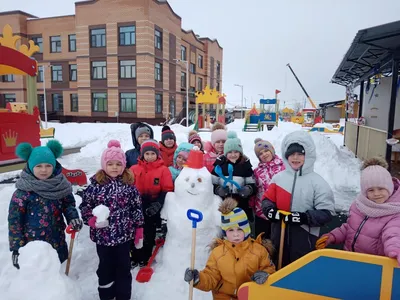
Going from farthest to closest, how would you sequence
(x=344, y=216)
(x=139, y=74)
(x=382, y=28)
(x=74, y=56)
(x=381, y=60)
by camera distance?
(x=74, y=56)
(x=139, y=74)
(x=381, y=60)
(x=382, y=28)
(x=344, y=216)

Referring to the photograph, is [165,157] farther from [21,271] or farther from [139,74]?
[139,74]

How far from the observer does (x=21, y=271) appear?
2348mm

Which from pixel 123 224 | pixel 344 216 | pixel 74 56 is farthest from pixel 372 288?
pixel 74 56

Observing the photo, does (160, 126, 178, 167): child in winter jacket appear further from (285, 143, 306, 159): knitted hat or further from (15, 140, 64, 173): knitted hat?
(285, 143, 306, 159): knitted hat

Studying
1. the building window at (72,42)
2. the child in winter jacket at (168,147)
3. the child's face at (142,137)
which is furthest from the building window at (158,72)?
the child's face at (142,137)

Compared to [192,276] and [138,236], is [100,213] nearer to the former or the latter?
[138,236]

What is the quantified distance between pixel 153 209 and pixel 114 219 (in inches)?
24.2

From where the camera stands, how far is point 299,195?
260 centimetres

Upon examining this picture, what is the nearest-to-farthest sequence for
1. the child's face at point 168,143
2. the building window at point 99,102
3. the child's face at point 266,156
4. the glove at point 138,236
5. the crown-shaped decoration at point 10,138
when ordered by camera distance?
the glove at point 138,236, the child's face at point 266,156, the child's face at point 168,143, the crown-shaped decoration at point 10,138, the building window at point 99,102

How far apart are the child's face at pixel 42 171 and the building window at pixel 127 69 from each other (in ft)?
89.2

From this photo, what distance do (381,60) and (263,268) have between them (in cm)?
992

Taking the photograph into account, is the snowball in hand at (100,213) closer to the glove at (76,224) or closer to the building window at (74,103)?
the glove at (76,224)

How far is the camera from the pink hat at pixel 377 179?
7.61 feet

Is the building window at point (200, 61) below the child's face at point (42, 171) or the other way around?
the other way around
